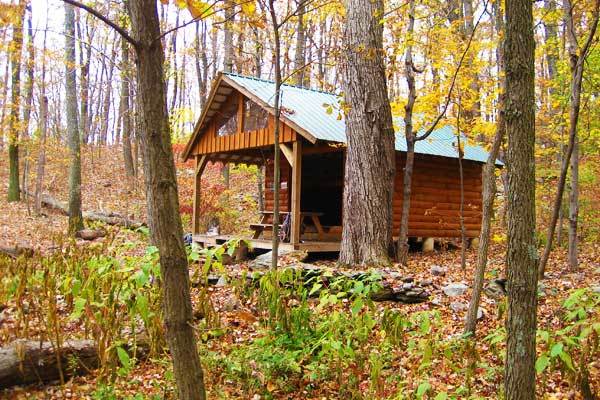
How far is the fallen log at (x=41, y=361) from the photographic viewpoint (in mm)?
4223

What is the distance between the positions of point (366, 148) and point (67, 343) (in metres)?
6.40

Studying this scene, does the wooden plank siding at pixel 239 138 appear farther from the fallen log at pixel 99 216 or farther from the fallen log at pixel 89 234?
the fallen log at pixel 89 234

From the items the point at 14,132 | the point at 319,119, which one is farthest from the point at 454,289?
the point at 14,132

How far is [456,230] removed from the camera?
14.7 m

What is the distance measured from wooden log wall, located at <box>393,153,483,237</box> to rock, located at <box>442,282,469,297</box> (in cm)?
548

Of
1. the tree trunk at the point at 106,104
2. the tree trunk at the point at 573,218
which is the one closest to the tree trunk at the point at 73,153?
Answer: the tree trunk at the point at 573,218

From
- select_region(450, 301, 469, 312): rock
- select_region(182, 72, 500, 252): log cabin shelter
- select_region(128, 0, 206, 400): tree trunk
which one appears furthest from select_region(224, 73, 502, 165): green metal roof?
select_region(128, 0, 206, 400): tree trunk

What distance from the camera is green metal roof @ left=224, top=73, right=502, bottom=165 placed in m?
11.1

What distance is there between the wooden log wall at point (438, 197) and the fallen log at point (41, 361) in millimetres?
9470

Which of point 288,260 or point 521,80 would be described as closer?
point 521,80

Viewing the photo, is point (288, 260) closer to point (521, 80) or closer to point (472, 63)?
point (472, 63)

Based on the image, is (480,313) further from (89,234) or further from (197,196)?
(89,234)

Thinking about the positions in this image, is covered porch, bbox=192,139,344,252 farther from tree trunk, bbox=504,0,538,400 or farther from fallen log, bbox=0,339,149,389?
tree trunk, bbox=504,0,538,400

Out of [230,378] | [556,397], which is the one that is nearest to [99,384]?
[230,378]
